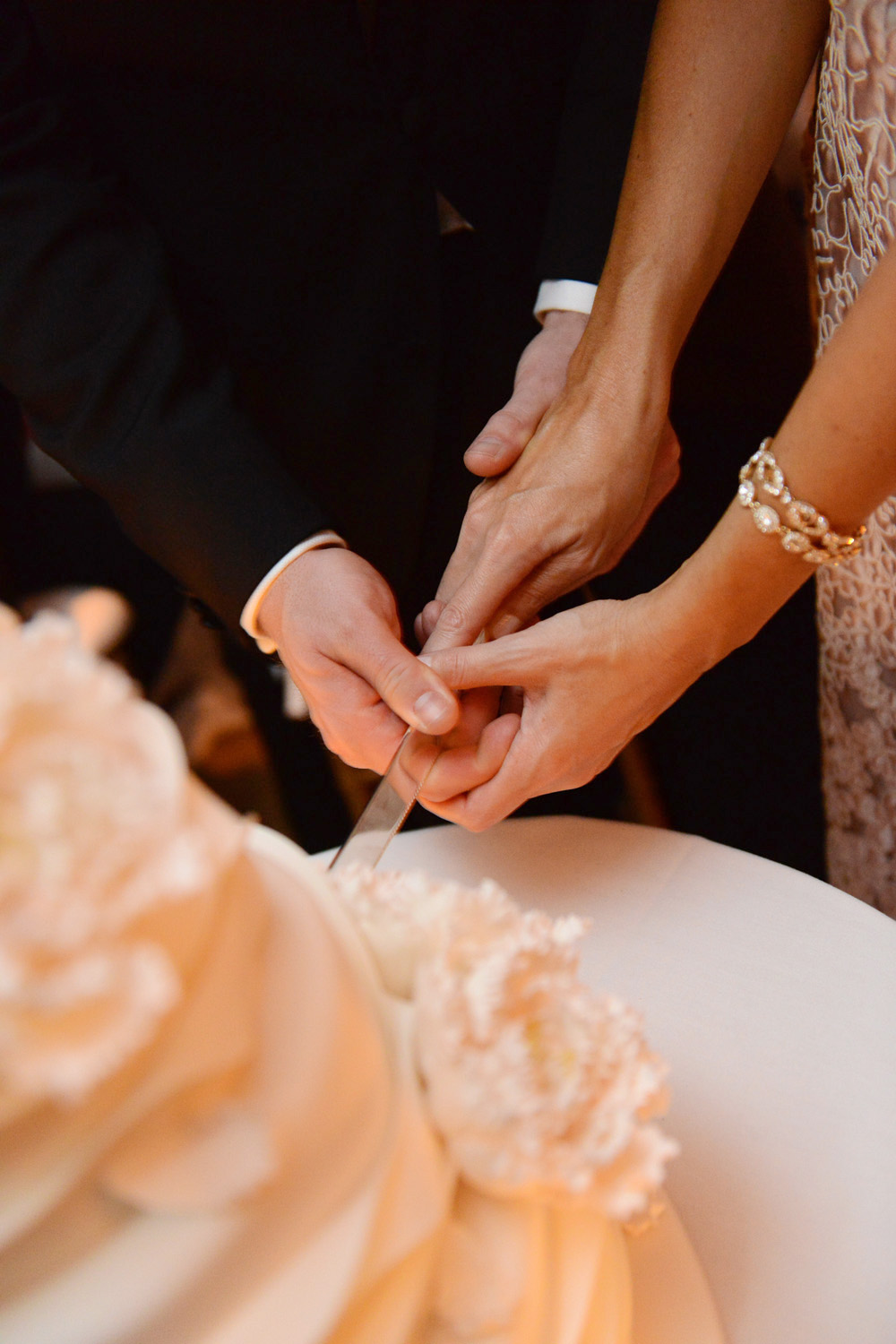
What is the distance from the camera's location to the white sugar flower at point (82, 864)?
0.25 meters

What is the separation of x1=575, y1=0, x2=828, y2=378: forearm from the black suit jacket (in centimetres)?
11

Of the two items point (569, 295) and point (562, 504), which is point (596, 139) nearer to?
point (569, 295)

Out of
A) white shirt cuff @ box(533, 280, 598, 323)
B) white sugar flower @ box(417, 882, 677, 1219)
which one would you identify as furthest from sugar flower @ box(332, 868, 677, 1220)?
A: white shirt cuff @ box(533, 280, 598, 323)

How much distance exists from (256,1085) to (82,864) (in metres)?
0.11

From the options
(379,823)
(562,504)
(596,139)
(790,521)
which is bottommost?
(379,823)

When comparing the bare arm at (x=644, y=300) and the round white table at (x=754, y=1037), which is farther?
the bare arm at (x=644, y=300)

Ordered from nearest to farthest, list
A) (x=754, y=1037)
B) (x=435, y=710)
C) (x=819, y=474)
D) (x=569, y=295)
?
(x=754, y=1037), (x=819, y=474), (x=435, y=710), (x=569, y=295)

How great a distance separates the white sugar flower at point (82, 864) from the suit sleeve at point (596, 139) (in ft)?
3.01

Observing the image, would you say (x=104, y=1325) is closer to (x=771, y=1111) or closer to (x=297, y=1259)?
(x=297, y=1259)

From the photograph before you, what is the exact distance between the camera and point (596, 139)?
104 centimetres

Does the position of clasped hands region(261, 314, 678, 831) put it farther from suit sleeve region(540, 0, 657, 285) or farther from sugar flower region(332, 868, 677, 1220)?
sugar flower region(332, 868, 677, 1220)

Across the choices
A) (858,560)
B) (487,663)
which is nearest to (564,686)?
(487,663)

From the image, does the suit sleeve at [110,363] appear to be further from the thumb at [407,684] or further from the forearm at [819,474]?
the forearm at [819,474]

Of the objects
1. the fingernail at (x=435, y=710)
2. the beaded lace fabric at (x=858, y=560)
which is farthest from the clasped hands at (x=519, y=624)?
the beaded lace fabric at (x=858, y=560)
